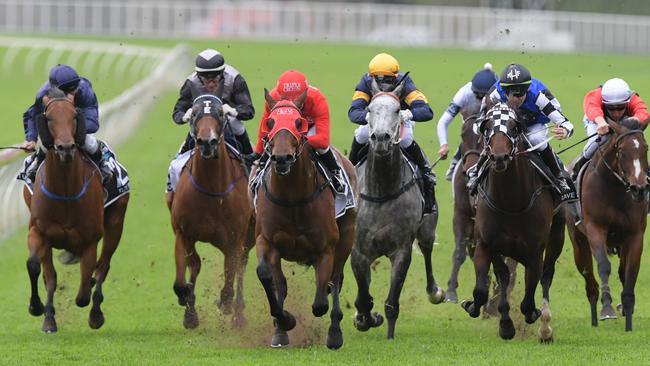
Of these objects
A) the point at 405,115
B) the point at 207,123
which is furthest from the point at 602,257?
the point at 207,123

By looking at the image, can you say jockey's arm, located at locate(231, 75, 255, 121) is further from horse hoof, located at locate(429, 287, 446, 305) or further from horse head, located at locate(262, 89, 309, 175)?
horse hoof, located at locate(429, 287, 446, 305)

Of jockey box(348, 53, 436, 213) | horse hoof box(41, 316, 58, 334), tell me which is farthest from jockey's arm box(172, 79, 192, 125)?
horse hoof box(41, 316, 58, 334)

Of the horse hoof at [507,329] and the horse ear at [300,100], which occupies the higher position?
the horse ear at [300,100]

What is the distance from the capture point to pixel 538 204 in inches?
447

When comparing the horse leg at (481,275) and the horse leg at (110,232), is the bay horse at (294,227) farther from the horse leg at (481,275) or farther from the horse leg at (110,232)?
the horse leg at (110,232)

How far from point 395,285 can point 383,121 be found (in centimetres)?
166

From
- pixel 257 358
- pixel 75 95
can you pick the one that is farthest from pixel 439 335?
pixel 75 95

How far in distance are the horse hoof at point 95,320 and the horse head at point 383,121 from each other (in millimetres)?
2855

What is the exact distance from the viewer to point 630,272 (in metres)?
12.2

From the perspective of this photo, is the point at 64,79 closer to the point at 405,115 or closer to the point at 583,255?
the point at 405,115

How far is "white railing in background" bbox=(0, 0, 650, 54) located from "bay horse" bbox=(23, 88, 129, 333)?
3812 centimetres

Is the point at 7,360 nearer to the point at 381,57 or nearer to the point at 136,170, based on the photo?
the point at 381,57

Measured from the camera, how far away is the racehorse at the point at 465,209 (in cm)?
1347

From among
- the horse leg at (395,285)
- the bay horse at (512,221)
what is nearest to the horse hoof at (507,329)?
the bay horse at (512,221)
